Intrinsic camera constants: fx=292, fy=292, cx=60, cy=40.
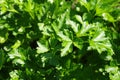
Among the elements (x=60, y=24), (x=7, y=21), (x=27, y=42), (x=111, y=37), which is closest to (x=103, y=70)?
(x=111, y=37)

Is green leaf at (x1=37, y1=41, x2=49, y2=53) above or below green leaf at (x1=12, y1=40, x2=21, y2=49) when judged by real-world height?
below

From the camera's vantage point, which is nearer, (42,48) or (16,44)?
(42,48)

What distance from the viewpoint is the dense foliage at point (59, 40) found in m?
2.67

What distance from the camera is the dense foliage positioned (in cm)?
267

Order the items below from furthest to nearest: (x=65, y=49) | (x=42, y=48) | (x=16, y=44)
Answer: (x=16, y=44), (x=42, y=48), (x=65, y=49)

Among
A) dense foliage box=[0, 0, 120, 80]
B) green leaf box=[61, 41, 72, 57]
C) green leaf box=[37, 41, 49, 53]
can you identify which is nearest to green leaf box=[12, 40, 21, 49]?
dense foliage box=[0, 0, 120, 80]

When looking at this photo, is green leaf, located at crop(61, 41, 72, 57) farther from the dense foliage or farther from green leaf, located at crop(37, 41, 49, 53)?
green leaf, located at crop(37, 41, 49, 53)

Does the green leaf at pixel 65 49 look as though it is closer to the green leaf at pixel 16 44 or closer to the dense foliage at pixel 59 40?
the dense foliage at pixel 59 40

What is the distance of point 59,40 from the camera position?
106 inches

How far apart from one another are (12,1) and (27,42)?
46 centimetres

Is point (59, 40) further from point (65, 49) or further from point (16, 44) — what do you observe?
point (16, 44)

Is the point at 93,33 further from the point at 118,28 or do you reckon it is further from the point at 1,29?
the point at 1,29

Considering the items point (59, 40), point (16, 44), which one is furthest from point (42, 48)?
point (16, 44)

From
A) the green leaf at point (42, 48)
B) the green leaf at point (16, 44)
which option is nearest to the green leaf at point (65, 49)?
the green leaf at point (42, 48)
